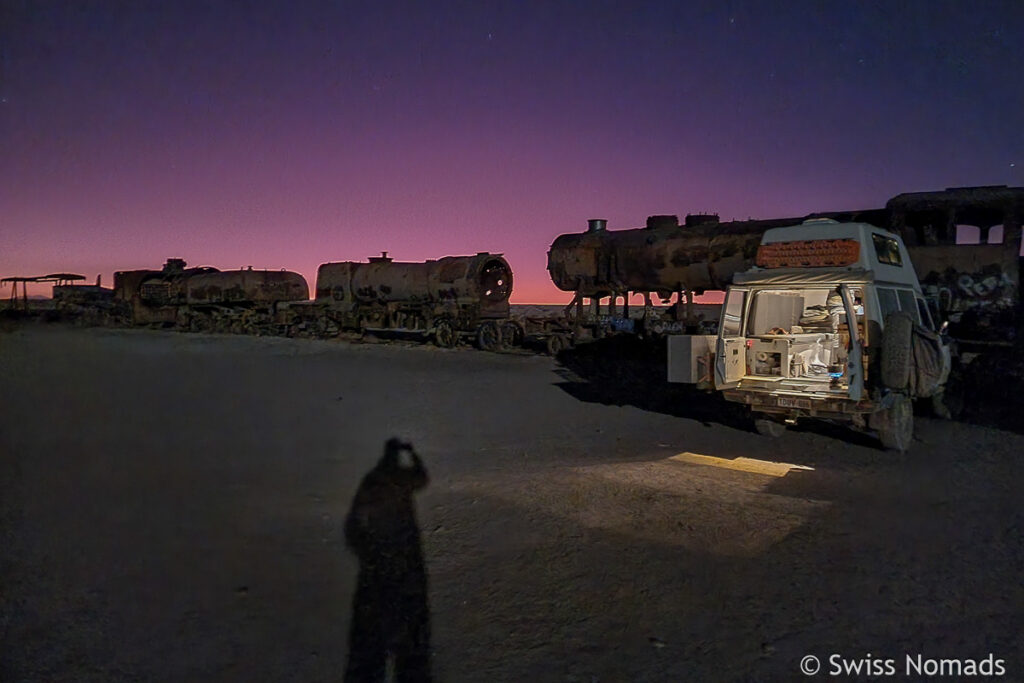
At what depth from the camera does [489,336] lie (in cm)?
2489

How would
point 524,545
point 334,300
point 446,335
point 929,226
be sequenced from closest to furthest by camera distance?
point 524,545 → point 929,226 → point 446,335 → point 334,300

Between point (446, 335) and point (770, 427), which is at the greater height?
point (446, 335)

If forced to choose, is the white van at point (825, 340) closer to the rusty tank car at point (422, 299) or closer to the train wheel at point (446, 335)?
the rusty tank car at point (422, 299)

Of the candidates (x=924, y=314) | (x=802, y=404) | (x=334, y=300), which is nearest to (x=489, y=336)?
(x=334, y=300)

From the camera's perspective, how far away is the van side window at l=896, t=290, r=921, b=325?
30.4ft

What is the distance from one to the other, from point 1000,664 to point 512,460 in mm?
5499

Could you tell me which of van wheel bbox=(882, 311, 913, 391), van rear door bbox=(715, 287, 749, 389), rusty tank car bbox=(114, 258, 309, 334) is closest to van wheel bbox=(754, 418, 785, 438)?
van rear door bbox=(715, 287, 749, 389)

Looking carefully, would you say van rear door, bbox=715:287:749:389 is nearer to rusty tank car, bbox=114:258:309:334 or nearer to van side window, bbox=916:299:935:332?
van side window, bbox=916:299:935:332

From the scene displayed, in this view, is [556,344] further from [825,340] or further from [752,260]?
[825,340]

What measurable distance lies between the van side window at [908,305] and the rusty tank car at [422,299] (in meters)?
15.7

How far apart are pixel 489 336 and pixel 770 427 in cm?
1575

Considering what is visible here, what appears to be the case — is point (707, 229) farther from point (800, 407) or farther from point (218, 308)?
point (218, 308)

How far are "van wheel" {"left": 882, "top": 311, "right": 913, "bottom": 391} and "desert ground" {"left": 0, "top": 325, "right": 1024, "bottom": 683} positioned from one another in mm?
1000

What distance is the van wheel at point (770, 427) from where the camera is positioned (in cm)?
980
